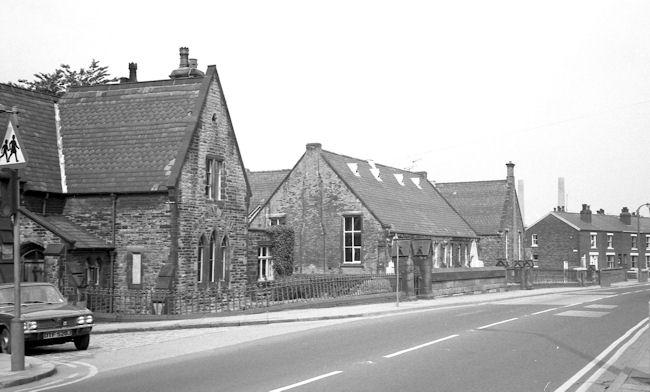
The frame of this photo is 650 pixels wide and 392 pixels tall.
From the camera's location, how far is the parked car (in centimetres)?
1487

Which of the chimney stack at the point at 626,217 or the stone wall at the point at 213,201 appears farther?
the chimney stack at the point at 626,217

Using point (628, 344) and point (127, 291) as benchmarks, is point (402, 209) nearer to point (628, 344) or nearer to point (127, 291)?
point (127, 291)

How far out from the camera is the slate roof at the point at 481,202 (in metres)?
62.0

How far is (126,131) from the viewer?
29281 mm

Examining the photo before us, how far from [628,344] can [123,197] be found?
18.9m

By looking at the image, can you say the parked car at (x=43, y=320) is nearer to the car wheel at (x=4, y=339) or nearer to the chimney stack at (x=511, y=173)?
the car wheel at (x=4, y=339)

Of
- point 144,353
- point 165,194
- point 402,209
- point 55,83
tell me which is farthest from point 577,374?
point 55,83

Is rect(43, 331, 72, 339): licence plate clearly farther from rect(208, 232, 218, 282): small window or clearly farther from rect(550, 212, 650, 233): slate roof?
rect(550, 212, 650, 233): slate roof

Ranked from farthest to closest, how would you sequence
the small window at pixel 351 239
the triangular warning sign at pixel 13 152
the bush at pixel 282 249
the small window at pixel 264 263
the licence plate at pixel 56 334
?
the small window at pixel 351 239
the bush at pixel 282 249
the small window at pixel 264 263
the licence plate at pixel 56 334
the triangular warning sign at pixel 13 152

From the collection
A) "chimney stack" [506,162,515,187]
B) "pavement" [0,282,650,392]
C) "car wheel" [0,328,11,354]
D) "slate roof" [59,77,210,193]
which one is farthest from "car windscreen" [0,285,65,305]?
"chimney stack" [506,162,515,187]

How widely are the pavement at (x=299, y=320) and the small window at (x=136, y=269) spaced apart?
4.14 metres

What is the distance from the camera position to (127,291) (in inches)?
1045

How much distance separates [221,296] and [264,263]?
10.1 meters

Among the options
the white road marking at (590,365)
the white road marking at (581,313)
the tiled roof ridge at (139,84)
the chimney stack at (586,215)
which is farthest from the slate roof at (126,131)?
the chimney stack at (586,215)
